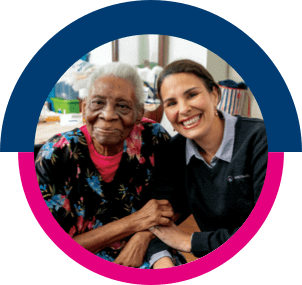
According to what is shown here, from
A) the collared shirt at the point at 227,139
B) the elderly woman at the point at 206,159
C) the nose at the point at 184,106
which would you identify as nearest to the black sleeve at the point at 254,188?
the elderly woman at the point at 206,159

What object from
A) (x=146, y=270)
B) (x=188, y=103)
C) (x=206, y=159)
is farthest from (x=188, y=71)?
(x=146, y=270)

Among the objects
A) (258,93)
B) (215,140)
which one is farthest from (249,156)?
(258,93)

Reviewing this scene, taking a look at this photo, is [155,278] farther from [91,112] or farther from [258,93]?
[258,93]

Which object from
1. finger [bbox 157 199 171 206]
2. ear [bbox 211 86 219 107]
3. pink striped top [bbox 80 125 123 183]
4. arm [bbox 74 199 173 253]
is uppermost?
ear [bbox 211 86 219 107]

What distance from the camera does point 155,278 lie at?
4.47 feet

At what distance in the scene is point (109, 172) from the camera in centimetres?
131

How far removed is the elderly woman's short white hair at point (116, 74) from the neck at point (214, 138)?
0.35 m

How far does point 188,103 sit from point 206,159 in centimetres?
29

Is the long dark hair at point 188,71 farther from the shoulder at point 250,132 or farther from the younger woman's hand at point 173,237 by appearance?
the younger woman's hand at point 173,237

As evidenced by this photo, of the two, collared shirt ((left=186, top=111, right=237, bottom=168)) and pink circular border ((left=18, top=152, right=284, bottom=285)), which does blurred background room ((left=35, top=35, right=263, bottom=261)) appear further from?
pink circular border ((left=18, top=152, right=284, bottom=285))

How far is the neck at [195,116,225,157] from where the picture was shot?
129cm

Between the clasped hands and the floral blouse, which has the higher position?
the floral blouse

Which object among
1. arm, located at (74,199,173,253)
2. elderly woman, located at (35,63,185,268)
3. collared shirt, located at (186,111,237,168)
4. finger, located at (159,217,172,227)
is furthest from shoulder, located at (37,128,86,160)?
collared shirt, located at (186,111,237,168)

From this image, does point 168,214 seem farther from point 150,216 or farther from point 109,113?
point 109,113
